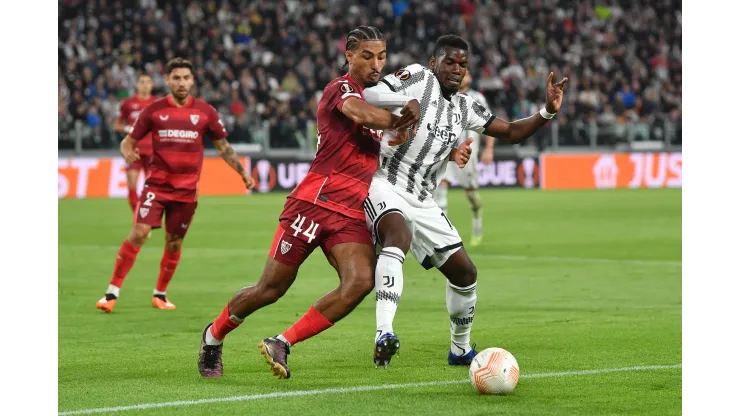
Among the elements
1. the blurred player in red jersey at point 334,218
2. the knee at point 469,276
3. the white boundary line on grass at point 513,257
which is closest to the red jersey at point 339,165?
the blurred player in red jersey at point 334,218

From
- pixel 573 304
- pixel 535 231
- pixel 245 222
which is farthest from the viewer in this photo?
pixel 245 222

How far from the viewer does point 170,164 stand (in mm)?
10328

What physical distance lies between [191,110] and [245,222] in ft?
30.8

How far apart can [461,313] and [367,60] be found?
5.52ft

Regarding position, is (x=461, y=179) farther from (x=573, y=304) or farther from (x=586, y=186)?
(x=586, y=186)

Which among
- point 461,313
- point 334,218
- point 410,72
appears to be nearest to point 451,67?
point 410,72

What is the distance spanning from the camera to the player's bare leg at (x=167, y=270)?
33.8 feet

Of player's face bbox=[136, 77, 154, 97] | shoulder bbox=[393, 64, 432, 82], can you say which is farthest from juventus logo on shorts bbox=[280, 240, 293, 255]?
player's face bbox=[136, 77, 154, 97]

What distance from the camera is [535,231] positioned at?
1777 cm

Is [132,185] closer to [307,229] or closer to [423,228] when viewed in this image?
[423,228]

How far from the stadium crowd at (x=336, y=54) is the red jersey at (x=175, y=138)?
15.5 meters

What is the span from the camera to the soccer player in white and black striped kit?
6.52m
